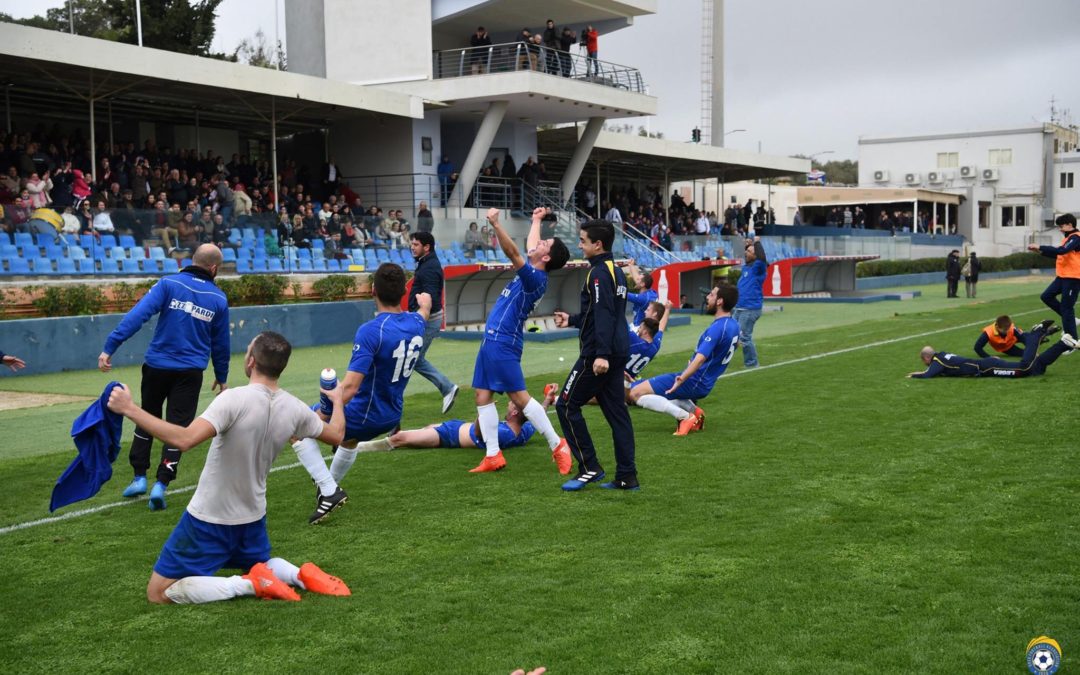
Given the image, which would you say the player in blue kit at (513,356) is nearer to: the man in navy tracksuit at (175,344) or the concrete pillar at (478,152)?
the man in navy tracksuit at (175,344)

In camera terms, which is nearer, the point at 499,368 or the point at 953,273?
the point at 499,368

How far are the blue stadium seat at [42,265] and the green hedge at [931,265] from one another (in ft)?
103

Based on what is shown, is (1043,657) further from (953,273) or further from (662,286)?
(953,273)

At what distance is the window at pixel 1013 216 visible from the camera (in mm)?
75812

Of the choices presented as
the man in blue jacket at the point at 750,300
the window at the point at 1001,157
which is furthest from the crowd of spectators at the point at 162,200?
the window at the point at 1001,157

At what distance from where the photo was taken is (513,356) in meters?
8.45

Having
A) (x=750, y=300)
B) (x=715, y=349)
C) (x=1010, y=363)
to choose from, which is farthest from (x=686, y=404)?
(x=750, y=300)

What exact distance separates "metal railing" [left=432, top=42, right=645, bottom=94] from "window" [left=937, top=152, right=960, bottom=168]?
48110 mm

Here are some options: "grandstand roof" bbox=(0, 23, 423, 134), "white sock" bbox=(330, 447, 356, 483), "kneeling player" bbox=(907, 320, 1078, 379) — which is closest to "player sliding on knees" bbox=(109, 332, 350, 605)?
"white sock" bbox=(330, 447, 356, 483)

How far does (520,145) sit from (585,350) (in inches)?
1336

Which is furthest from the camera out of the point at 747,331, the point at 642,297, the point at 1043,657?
the point at 747,331

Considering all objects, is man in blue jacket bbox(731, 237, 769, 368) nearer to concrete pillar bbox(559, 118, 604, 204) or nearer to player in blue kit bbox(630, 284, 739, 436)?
player in blue kit bbox(630, 284, 739, 436)

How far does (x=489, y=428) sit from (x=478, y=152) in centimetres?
2818

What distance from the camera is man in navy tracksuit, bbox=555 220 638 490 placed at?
736cm
